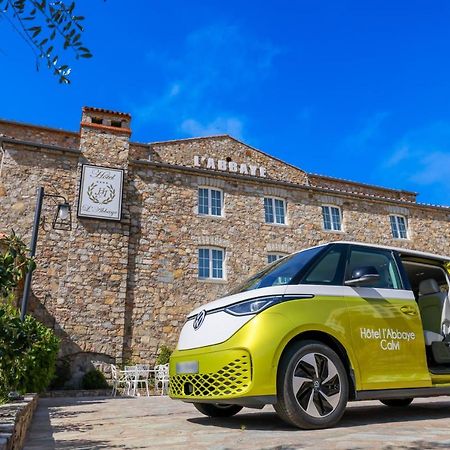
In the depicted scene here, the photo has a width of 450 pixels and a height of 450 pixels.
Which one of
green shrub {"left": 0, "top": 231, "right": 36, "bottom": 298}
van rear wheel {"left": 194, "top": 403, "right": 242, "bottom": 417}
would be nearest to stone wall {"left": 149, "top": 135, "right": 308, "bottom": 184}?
van rear wheel {"left": 194, "top": 403, "right": 242, "bottom": 417}

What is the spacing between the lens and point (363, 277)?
3740 millimetres

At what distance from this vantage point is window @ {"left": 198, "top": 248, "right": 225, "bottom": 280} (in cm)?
1502

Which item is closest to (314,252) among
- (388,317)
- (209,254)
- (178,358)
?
(388,317)

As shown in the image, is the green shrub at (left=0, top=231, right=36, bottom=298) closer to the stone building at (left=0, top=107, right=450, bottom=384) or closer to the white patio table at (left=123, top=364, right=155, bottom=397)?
the white patio table at (left=123, top=364, right=155, bottom=397)

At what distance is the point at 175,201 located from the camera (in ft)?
50.4

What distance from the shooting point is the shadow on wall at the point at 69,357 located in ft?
40.5

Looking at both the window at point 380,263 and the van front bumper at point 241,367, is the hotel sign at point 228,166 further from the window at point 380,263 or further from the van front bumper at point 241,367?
the van front bumper at point 241,367

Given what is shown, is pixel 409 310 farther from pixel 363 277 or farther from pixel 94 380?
Result: pixel 94 380

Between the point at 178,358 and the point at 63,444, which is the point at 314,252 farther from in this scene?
the point at 63,444

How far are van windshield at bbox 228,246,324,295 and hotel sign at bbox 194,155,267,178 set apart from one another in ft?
50.6

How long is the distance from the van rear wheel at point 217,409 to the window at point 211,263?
1046 centimetres

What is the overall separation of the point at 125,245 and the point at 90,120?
15.9ft

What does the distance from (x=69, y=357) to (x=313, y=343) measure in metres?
10.8

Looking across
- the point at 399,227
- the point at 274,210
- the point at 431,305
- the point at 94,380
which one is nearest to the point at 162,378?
the point at 94,380
